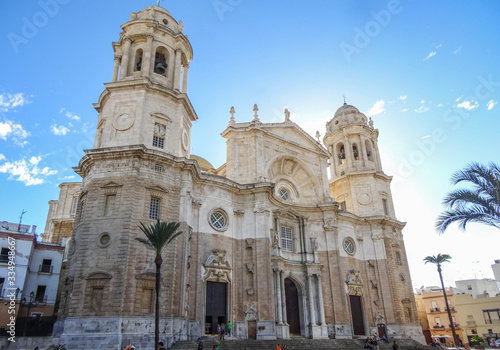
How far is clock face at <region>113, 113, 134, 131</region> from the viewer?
2542cm

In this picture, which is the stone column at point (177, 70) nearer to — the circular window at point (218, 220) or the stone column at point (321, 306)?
the circular window at point (218, 220)

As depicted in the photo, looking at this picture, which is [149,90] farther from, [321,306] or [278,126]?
[321,306]

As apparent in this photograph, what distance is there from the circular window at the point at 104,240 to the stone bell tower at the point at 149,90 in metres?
6.25

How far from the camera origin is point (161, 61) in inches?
1187

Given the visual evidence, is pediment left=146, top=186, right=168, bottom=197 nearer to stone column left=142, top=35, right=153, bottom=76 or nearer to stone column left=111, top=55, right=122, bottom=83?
stone column left=142, top=35, right=153, bottom=76

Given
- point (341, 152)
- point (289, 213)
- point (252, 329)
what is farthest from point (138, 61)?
point (341, 152)

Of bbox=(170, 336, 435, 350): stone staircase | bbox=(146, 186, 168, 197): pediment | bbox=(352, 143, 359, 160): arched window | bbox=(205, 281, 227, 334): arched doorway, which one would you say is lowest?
bbox=(170, 336, 435, 350): stone staircase

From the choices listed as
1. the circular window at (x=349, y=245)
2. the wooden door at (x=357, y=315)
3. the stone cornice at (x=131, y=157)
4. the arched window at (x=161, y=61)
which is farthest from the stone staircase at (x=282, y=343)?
the arched window at (x=161, y=61)

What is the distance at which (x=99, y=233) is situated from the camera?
22.0 m

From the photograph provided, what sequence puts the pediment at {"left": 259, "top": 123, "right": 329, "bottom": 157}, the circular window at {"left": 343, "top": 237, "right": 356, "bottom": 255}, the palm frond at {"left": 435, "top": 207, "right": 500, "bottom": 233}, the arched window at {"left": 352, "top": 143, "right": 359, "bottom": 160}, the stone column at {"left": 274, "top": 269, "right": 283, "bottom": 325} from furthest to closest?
the arched window at {"left": 352, "top": 143, "right": 359, "bottom": 160} → the circular window at {"left": 343, "top": 237, "right": 356, "bottom": 255} → the pediment at {"left": 259, "top": 123, "right": 329, "bottom": 157} → the stone column at {"left": 274, "top": 269, "right": 283, "bottom": 325} → the palm frond at {"left": 435, "top": 207, "right": 500, "bottom": 233}

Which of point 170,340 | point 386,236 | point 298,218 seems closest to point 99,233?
point 170,340

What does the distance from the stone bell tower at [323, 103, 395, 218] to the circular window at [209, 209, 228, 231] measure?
16416 mm

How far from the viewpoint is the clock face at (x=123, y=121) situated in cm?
2542

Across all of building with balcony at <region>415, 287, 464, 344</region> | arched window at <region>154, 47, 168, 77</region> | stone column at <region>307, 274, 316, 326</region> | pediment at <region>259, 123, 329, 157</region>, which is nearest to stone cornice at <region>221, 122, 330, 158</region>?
pediment at <region>259, 123, 329, 157</region>
